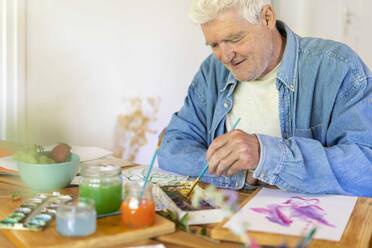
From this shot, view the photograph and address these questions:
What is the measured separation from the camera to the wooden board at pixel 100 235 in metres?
0.84

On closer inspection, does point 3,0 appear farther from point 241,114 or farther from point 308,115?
point 308,115

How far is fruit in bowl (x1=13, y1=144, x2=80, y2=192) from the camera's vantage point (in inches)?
43.6

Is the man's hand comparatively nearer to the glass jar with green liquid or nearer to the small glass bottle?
the glass jar with green liquid

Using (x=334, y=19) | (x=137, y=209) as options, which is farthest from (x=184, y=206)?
(x=334, y=19)

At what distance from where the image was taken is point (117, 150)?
2035 mm

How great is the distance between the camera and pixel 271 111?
1.50 metres

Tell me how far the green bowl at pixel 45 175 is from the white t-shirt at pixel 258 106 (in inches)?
22.4

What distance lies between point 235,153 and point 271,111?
1.34 ft

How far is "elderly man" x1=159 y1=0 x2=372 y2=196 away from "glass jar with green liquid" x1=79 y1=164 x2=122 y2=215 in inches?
10.4

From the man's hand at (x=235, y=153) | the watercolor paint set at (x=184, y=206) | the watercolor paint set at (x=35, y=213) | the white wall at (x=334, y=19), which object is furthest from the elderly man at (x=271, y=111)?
the white wall at (x=334, y=19)

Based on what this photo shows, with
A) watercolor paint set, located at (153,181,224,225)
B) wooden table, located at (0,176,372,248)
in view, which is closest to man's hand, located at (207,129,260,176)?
watercolor paint set, located at (153,181,224,225)

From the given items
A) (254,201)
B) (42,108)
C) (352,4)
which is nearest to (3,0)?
(42,108)

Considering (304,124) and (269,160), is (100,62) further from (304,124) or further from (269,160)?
(269,160)

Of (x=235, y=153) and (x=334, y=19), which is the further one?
(x=334, y=19)
